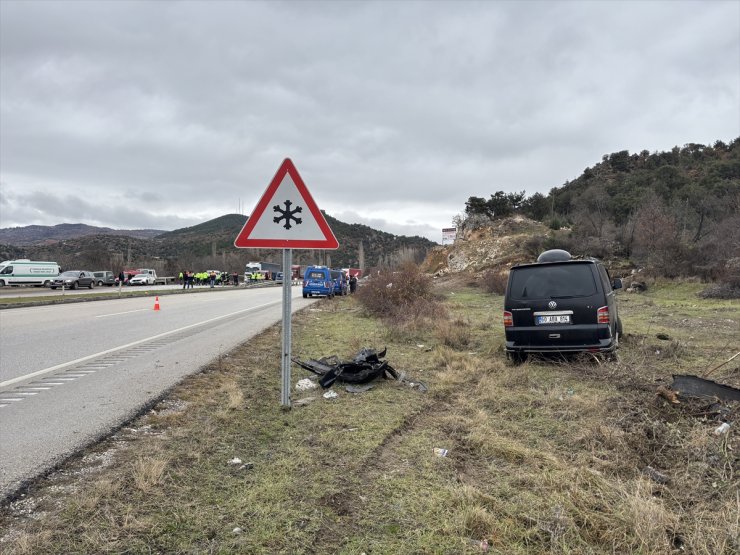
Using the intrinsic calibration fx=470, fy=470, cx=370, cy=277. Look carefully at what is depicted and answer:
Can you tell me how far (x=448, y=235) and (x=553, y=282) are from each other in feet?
180

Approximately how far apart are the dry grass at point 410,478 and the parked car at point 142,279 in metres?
50.9

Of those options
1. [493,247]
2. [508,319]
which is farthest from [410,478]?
[493,247]

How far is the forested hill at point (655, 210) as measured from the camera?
2919 centimetres

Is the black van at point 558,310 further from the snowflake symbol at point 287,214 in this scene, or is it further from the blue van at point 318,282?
the blue van at point 318,282

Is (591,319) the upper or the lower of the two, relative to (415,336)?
upper

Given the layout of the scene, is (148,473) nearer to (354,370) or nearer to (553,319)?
(354,370)

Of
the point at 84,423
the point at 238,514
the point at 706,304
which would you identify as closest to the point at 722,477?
the point at 238,514

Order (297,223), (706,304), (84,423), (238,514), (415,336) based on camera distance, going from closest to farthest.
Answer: (238,514)
(84,423)
(297,223)
(415,336)
(706,304)

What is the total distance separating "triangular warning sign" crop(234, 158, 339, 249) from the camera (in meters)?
4.87

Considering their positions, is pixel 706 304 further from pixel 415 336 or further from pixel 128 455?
pixel 128 455

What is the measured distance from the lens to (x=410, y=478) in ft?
11.0

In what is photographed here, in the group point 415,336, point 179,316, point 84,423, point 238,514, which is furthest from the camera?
point 179,316

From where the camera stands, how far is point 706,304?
20.0 meters

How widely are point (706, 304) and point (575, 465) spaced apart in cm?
2086
